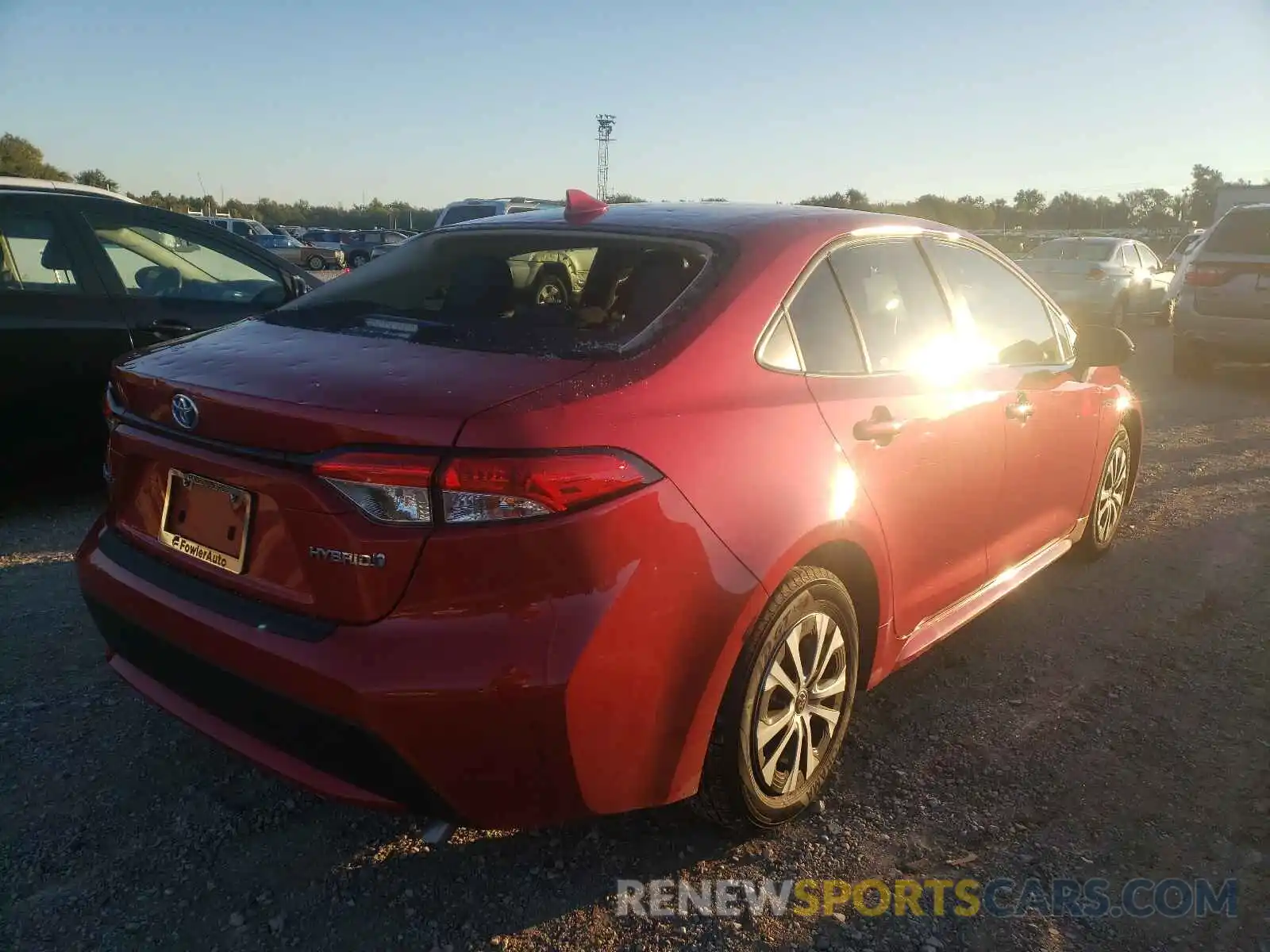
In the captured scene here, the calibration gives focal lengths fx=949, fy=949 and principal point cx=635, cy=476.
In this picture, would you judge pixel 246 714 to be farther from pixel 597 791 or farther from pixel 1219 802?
pixel 1219 802

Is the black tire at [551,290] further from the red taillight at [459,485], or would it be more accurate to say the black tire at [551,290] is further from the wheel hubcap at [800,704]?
the wheel hubcap at [800,704]

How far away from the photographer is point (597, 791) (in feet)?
6.55

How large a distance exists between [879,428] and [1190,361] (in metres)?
9.43

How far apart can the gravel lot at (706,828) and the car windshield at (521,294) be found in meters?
1.14

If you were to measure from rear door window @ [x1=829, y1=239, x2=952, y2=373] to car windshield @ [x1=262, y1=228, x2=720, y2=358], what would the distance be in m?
0.53

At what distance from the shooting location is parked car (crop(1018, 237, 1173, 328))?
48.4 ft

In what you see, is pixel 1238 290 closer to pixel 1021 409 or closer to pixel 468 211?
pixel 1021 409

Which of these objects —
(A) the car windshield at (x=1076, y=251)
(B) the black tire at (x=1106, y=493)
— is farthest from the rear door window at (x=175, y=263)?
(A) the car windshield at (x=1076, y=251)

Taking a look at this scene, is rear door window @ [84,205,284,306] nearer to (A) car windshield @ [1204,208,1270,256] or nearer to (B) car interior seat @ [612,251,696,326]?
(B) car interior seat @ [612,251,696,326]

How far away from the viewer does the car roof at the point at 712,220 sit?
8.87 feet

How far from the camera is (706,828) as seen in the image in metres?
2.56

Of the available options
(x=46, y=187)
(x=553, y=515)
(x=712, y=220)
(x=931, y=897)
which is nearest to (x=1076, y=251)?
(x=712, y=220)

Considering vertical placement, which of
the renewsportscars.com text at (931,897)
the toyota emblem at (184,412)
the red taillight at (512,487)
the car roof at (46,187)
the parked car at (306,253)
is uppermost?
the car roof at (46,187)

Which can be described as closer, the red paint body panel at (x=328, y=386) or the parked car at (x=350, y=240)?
the red paint body panel at (x=328, y=386)
